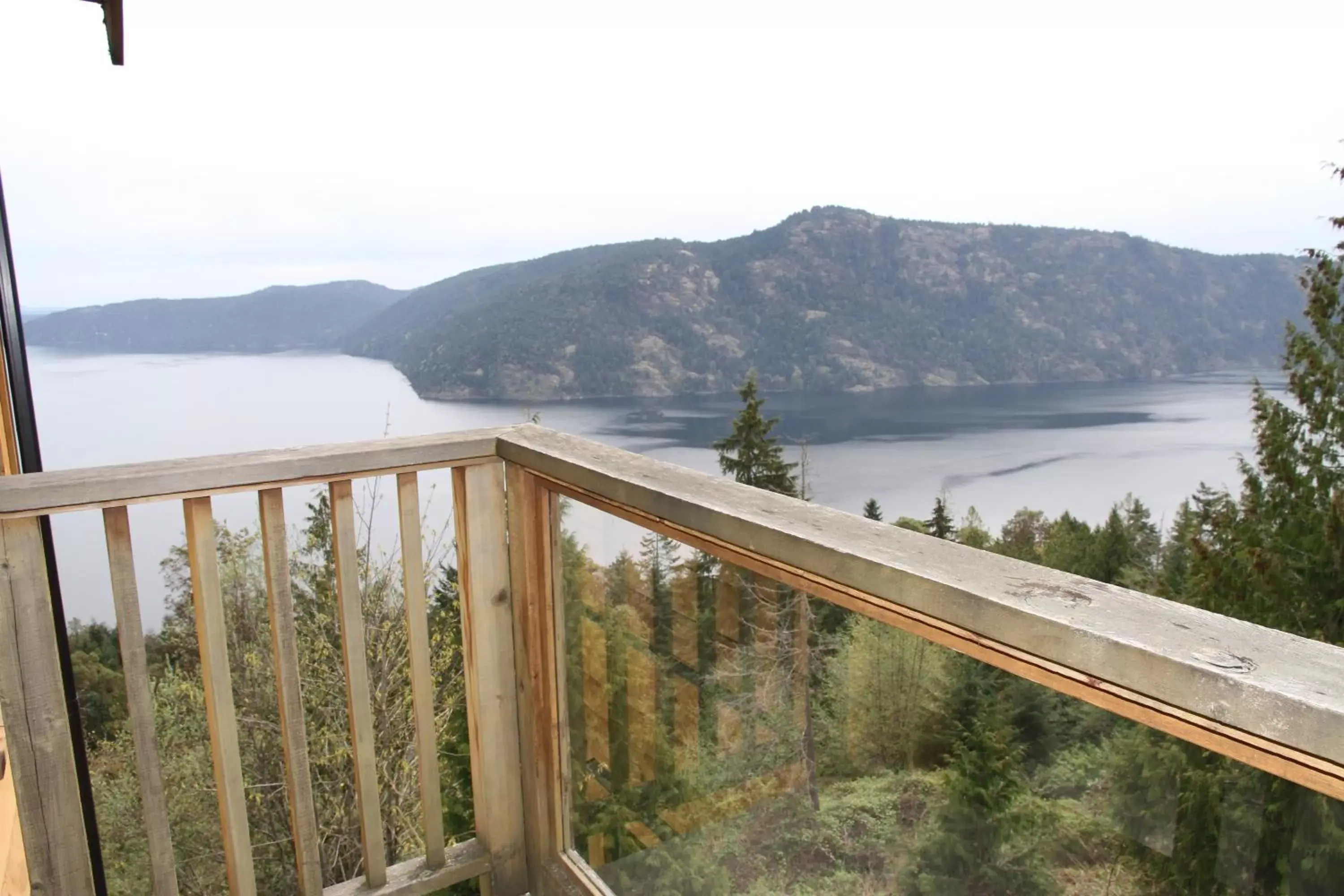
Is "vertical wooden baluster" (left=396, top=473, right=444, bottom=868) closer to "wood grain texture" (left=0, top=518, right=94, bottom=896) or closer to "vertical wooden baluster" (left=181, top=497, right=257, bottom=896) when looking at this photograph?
"vertical wooden baluster" (left=181, top=497, right=257, bottom=896)

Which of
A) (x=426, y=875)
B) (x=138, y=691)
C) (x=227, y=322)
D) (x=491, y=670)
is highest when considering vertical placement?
(x=227, y=322)

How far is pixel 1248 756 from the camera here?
0.54m

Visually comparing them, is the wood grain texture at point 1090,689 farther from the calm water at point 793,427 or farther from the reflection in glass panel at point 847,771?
the calm water at point 793,427

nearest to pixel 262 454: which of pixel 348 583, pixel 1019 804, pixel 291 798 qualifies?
pixel 348 583

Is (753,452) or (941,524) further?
(753,452)

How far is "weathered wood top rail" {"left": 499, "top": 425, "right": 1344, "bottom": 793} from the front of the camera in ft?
1.67

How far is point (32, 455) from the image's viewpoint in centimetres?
181

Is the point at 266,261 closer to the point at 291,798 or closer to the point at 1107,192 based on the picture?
the point at 291,798

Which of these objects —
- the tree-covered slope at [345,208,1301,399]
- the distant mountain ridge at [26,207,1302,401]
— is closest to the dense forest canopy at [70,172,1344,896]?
the distant mountain ridge at [26,207,1302,401]

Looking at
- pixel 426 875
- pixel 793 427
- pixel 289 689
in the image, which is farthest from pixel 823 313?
pixel 289 689

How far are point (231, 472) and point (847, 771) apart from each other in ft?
3.42

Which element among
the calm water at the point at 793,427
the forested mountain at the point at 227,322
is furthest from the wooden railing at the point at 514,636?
the forested mountain at the point at 227,322

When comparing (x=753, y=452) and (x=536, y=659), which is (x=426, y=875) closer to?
(x=536, y=659)

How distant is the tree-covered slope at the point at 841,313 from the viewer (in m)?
14.1
